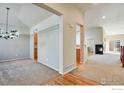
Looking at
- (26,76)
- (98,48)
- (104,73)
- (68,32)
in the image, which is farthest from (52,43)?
(98,48)

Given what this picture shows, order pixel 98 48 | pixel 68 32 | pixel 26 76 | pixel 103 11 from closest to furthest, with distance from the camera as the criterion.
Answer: pixel 26 76, pixel 68 32, pixel 103 11, pixel 98 48

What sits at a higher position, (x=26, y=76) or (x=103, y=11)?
(x=103, y=11)

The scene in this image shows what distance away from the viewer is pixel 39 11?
419 cm

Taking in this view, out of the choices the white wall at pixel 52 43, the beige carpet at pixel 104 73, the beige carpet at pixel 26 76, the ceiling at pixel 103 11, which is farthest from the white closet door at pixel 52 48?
the ceiling at pixel 103 11

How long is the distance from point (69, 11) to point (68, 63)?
190 cm

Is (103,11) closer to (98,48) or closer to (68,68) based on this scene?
(68,68)

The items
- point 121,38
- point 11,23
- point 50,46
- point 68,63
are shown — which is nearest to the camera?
point 68,63

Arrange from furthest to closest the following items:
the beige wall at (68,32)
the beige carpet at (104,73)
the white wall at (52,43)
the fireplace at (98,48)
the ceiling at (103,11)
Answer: the fireplace at (98,48) → the ceiling at (103,11) → the white wall at (52,43) → the beige wall at (68,32) → the beige carpet at (104,73)

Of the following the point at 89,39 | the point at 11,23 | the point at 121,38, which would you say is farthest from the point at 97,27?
the point at 11,23

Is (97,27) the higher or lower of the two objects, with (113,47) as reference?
higher

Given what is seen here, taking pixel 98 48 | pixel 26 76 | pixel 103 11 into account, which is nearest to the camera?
pixel 26 76

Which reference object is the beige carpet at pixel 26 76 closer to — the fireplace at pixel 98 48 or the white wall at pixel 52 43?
the white wall at pixel 52 43

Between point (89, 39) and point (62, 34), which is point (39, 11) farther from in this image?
point (89, 39)

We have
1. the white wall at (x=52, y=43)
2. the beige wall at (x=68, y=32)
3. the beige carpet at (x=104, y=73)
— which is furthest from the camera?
the white wall at (x=52, y=43)
